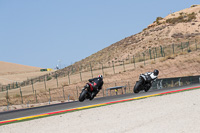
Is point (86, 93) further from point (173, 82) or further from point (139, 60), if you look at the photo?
point (139, 60)

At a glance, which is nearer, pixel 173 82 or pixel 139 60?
pixel 173 82

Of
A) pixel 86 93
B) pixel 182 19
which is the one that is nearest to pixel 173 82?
pixel 86 93

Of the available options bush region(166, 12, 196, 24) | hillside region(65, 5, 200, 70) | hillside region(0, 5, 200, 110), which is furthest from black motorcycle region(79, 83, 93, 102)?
bush region(166, 12, 196, 24)

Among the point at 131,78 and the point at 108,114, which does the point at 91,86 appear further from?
the point at 131,78

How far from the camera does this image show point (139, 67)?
186 ft

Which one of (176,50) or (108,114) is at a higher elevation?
(176,50)

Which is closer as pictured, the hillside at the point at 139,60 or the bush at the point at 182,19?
the hillside at the point at 139,60

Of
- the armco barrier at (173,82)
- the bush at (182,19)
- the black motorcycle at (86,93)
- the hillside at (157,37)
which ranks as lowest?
the armco barrier at (173,82)

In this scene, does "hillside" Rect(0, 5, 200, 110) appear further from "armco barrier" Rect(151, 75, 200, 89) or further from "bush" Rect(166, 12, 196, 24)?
"armco barrier" Rect(151, 75, 200, 89)

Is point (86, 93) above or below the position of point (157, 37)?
below

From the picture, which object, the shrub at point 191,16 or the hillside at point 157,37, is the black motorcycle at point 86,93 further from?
the shrub at point 191,16

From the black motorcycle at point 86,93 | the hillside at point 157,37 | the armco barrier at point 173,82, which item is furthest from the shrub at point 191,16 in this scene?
the black motorcycle at point 86,93

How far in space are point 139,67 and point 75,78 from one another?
1166cm

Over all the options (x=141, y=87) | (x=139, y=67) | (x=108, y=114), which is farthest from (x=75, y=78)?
(x=108, y=114)
